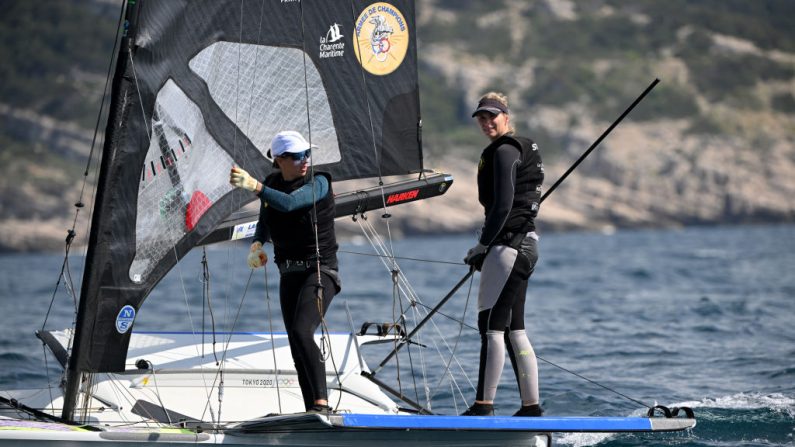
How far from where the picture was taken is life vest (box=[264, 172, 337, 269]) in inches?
226

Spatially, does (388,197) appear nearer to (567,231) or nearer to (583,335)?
(583,335)

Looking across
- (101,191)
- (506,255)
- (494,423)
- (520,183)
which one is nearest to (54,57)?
(101,191)

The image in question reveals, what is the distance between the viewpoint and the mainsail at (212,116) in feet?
19.2

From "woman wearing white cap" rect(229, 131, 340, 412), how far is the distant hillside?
2411 inches

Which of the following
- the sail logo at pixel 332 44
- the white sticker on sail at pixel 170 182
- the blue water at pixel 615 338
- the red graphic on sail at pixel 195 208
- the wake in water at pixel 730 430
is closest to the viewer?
the white sticker on sail at pixel 170 182

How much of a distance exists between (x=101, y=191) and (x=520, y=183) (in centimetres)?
218

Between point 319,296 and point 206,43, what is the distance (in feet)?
5.82

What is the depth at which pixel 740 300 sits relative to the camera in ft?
51.8

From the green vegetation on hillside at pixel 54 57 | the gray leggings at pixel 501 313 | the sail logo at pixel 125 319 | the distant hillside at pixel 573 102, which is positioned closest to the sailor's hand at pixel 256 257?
the sail logo at pixel 125 319

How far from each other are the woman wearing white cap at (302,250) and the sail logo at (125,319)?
71 cm

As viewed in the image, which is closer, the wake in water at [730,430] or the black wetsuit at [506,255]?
the black wetsuit at [506,255]

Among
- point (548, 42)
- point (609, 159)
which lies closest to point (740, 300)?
point (609, 159)

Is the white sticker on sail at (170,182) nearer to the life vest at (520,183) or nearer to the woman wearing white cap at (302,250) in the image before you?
the woman wearing white cap at (302,250)

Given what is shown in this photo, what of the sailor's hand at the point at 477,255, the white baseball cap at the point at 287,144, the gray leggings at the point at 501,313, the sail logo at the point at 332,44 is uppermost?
the sail logo at the point at 332,44
